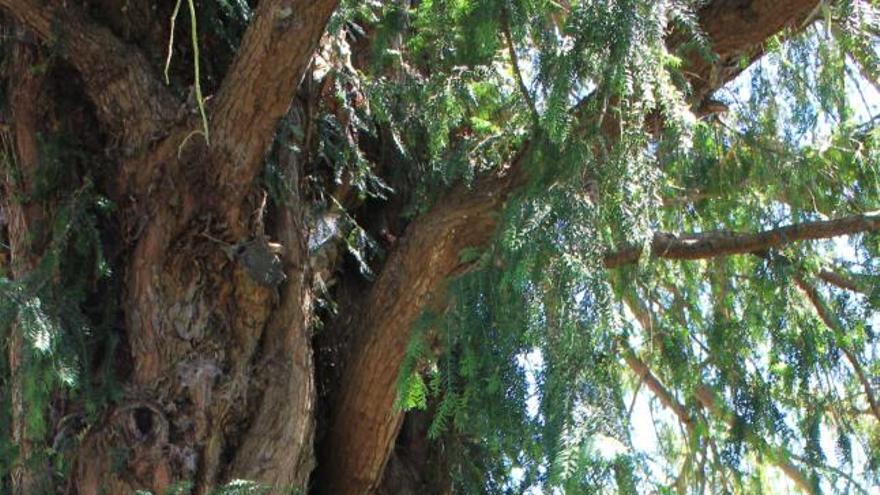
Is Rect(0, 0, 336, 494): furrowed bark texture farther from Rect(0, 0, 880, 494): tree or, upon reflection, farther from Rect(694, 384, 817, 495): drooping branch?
Rect(694, 384, 817, 495): drooping branch

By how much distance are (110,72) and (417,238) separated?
1052mm

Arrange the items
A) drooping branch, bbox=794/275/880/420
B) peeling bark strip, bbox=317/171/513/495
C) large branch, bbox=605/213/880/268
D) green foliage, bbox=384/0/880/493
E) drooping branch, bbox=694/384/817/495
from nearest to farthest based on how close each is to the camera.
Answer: green foliage, bbox=384/0/880/493, large branch, bbox=605/213/880/268, peeling bark strip, bbox=317/171/513/495, drooping branch, bbox=694/384/817/495, drooping branch, bbox=794/275/880/420

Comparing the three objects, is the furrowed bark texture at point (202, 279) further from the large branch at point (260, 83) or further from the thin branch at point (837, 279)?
the thin branch at point (837, 279)

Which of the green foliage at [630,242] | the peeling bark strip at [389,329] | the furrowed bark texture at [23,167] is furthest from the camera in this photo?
the furrowed bark texture at [23,167]

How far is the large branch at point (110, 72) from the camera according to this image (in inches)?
160

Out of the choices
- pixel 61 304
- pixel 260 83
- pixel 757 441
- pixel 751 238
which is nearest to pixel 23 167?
pixel 61 304

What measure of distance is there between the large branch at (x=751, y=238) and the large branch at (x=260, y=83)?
114 cm

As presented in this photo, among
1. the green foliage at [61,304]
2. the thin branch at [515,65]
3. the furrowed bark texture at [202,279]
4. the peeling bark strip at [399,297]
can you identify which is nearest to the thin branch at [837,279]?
the peeling bark strip at [399,297]

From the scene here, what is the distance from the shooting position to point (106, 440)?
149 inches

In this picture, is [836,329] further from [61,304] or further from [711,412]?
[61,304]

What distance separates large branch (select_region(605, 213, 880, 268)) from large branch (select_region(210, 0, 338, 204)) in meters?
1.14

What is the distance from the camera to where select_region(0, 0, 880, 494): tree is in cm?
344

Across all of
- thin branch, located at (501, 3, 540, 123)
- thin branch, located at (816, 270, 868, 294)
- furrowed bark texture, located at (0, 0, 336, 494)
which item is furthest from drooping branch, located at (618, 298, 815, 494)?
furrowed bark texture, located at (0, 0, 336, 494)

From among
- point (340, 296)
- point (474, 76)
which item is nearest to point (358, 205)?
point (340, 296)
